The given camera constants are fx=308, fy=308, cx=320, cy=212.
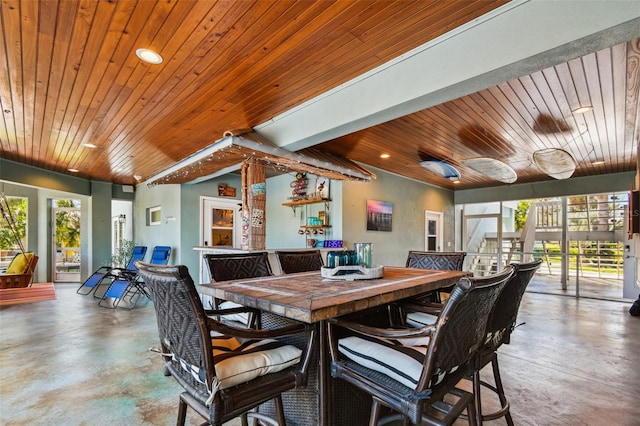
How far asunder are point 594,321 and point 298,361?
17.3ft

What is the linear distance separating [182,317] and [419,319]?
1587mm

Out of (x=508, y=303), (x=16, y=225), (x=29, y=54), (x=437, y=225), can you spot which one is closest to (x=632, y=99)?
(x=508, y=303)

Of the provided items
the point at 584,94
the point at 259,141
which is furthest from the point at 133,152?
the point at 584,94

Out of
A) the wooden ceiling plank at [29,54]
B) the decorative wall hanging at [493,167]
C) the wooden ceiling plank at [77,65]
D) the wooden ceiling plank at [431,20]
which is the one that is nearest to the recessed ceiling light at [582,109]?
the decorative wall hanging at [493,167]

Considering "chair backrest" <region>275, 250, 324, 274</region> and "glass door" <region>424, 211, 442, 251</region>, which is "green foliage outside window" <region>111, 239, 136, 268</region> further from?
"glass door" <region>424, 211, 442, 251</region>

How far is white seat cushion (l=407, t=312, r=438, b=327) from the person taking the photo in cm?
210

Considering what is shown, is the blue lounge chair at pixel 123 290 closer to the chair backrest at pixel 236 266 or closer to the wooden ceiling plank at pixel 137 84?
the wooden ceiling plank at pixel 137 84

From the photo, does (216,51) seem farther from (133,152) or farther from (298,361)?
(133,152)

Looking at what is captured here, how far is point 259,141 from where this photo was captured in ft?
12.0

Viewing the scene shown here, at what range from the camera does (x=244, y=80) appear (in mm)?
2664

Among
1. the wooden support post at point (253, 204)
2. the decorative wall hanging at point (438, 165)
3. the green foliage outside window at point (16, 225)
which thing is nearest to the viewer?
the wooden support post at point (253, 204)

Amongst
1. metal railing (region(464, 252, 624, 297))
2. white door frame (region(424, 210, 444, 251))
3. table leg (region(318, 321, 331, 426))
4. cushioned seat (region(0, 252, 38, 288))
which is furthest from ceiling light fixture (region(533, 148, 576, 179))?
cushioned seat (region(0, 252, 38, 288))

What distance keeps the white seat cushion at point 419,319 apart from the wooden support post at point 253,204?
7.93ft

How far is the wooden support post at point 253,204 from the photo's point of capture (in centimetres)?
405
